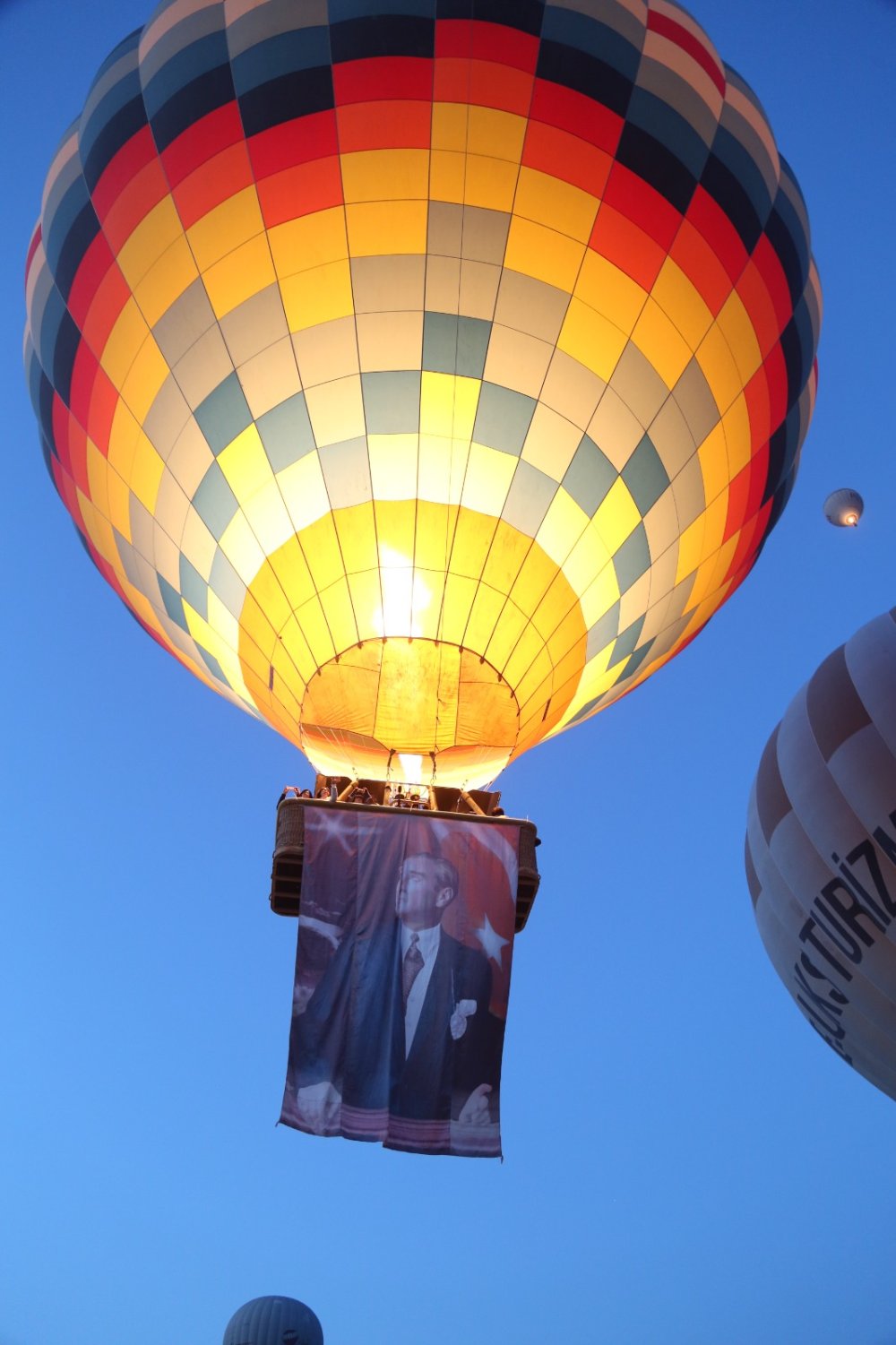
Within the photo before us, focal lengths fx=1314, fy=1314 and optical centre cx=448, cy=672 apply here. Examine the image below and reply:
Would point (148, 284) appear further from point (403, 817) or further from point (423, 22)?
point (403, 817)

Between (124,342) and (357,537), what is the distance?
1589 millimetres

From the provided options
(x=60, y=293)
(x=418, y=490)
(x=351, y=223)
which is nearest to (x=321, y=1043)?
(x=418, y=490)

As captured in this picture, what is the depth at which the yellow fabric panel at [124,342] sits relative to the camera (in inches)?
254

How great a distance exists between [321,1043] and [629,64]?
4.71 meters

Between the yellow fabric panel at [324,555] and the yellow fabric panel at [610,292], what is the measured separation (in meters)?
1.62

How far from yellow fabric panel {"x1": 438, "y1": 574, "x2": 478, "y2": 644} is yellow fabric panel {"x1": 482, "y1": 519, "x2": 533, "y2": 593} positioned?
10cm

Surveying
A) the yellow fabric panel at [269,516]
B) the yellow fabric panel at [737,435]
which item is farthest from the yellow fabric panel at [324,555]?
the yellow fabric panel at [737,435]

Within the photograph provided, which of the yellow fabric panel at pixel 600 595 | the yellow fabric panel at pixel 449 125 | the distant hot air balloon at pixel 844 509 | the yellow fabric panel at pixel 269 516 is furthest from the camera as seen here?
the distant hot air balloon at pixel 844 509

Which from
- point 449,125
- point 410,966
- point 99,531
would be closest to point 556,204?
point 449,125

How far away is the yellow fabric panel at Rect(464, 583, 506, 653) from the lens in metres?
6.24

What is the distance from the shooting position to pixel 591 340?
6.25 metres

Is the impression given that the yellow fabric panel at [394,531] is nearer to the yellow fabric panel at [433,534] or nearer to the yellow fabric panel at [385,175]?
the yellow fabric panel at [433,534]

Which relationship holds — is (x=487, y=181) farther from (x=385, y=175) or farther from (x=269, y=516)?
(x=269, y=516)

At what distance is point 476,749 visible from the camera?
632cm
